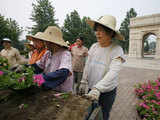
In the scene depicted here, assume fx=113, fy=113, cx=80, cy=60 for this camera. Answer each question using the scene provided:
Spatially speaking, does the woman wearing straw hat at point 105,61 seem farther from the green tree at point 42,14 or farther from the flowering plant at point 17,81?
the green tree at point 42,14

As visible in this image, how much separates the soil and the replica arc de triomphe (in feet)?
63.3

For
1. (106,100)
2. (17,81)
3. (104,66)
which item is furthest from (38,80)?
(106,100)

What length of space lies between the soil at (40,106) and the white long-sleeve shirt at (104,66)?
35 cm

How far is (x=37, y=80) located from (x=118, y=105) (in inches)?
106

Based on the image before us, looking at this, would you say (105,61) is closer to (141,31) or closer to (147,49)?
(141,31)

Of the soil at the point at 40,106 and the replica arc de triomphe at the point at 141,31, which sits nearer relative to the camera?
the soil at the point at 40,106

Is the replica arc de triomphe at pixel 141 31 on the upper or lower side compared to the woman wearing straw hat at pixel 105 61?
upper

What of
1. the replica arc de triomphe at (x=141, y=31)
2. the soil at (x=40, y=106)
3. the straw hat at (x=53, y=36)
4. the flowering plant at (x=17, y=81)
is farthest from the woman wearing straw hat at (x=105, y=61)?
the replica arc de triomphe at (x=141, y=31)

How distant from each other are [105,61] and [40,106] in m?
0.92

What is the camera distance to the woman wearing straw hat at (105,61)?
1.28 meters

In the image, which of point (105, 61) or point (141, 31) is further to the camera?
point (141, 31)

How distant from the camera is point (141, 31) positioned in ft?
58.5

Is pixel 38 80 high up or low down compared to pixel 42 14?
down

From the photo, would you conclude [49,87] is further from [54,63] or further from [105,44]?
[105,44]
